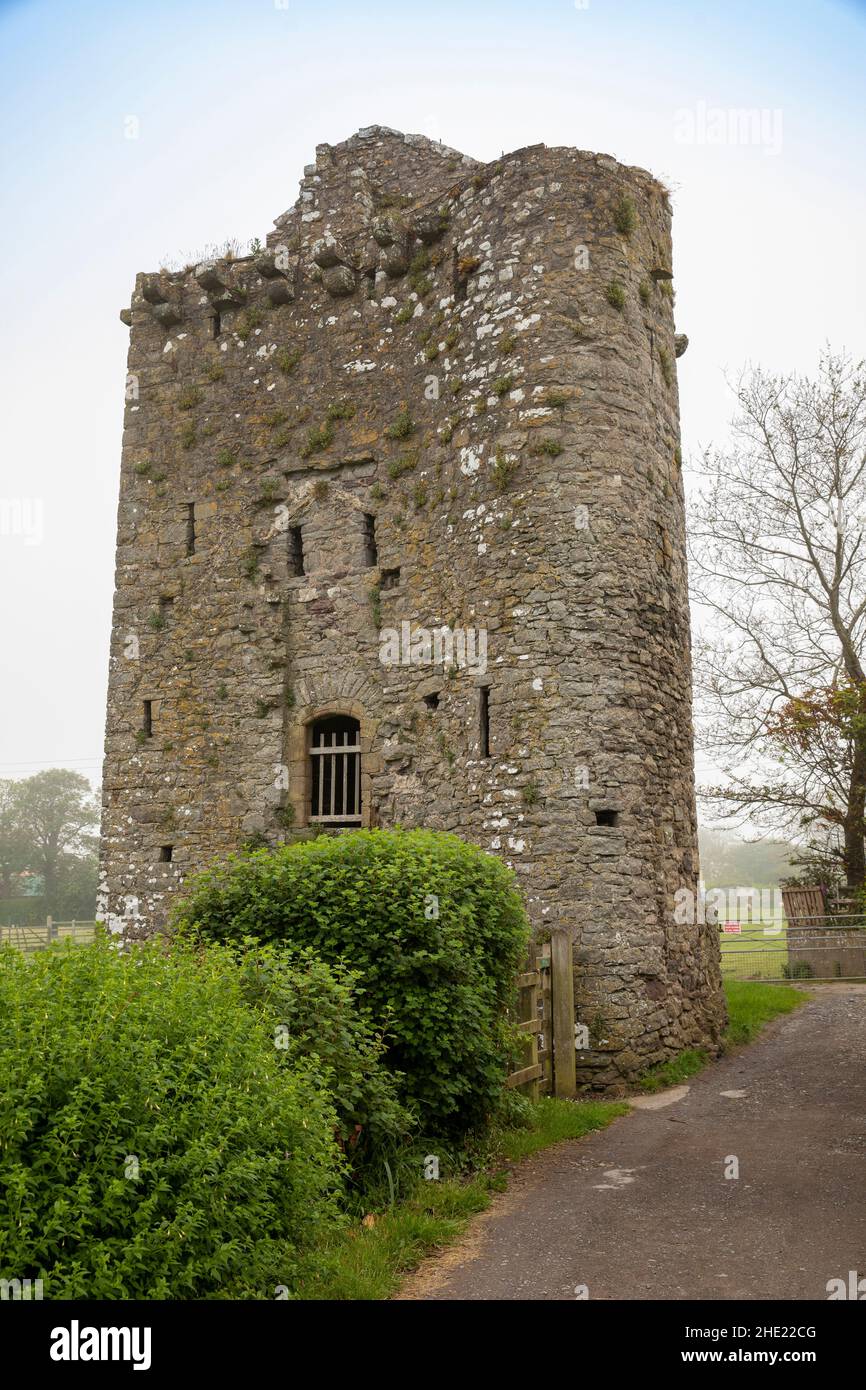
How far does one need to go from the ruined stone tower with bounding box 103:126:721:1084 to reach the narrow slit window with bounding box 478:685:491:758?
0.11ft

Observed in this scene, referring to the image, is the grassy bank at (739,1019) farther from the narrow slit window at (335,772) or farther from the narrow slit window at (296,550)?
the narrow slit window at (296,550)

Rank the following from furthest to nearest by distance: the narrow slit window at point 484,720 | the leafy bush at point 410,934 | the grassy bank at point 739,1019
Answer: the narrow slit window at point 484,720 → the grassy bank at point 739,1019 → the leafy bush at point 410,934

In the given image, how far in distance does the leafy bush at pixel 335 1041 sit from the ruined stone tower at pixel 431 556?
3908 mm

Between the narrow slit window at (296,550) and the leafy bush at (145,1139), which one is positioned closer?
the leafy bush at (145,1139)

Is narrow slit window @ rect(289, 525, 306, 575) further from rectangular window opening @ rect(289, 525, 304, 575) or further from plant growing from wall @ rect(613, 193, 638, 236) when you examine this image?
plant growing from wall @ rect(613, 193, 638, 236)

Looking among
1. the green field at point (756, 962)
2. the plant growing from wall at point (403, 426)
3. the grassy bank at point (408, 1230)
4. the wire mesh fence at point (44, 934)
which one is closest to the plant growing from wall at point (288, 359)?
the plant growing from wall at point (403, 426)

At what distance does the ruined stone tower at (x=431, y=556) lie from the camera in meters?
10.9

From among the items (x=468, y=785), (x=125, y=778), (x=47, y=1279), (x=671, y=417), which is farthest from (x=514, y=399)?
(x=47, y=1279)

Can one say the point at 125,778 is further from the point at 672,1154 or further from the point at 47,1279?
the point at 47,1279

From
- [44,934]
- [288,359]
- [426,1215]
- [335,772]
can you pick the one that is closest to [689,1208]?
[426,1215]

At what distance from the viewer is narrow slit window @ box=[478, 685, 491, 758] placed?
11.3 m

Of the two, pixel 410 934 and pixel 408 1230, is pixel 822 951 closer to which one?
pixel 410 934

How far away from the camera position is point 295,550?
14.5 m

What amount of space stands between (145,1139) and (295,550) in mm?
10942
